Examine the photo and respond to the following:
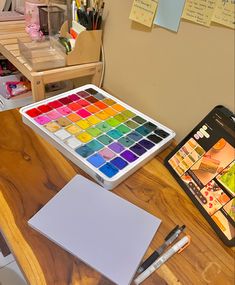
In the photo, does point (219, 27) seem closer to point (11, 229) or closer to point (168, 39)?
point (168, 39)

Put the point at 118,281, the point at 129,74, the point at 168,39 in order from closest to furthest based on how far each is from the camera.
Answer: the point at 118,281
the point at 168,39
the point at 129,74

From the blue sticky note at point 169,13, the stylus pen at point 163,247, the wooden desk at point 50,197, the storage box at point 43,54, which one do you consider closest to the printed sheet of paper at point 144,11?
the blue sticky note at point 169,13

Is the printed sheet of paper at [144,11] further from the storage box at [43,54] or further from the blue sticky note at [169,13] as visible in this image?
the storage box at [43,54]

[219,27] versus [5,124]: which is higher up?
[219,27]

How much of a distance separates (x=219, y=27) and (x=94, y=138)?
15.9 inches

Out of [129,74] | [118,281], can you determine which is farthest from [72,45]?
[118,281]

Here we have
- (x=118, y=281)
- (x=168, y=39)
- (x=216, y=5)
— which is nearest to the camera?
(x=118, y=281)

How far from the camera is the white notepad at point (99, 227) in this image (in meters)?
0.51

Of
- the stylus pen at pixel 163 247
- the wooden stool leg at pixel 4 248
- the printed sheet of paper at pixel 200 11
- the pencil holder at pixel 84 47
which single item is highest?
the printed sheet of paper at pixel 200 11

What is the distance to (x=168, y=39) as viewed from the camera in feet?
2.31

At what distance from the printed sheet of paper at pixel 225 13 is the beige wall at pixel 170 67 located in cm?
2

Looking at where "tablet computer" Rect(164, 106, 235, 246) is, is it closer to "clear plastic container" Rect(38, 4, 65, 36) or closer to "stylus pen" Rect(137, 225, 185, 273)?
"stylus pen" Rect(137, 225, 185, 273)

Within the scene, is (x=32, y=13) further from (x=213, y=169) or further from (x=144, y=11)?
(x=213, y=169)

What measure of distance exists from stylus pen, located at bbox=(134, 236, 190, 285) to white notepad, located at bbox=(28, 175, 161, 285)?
20mm
